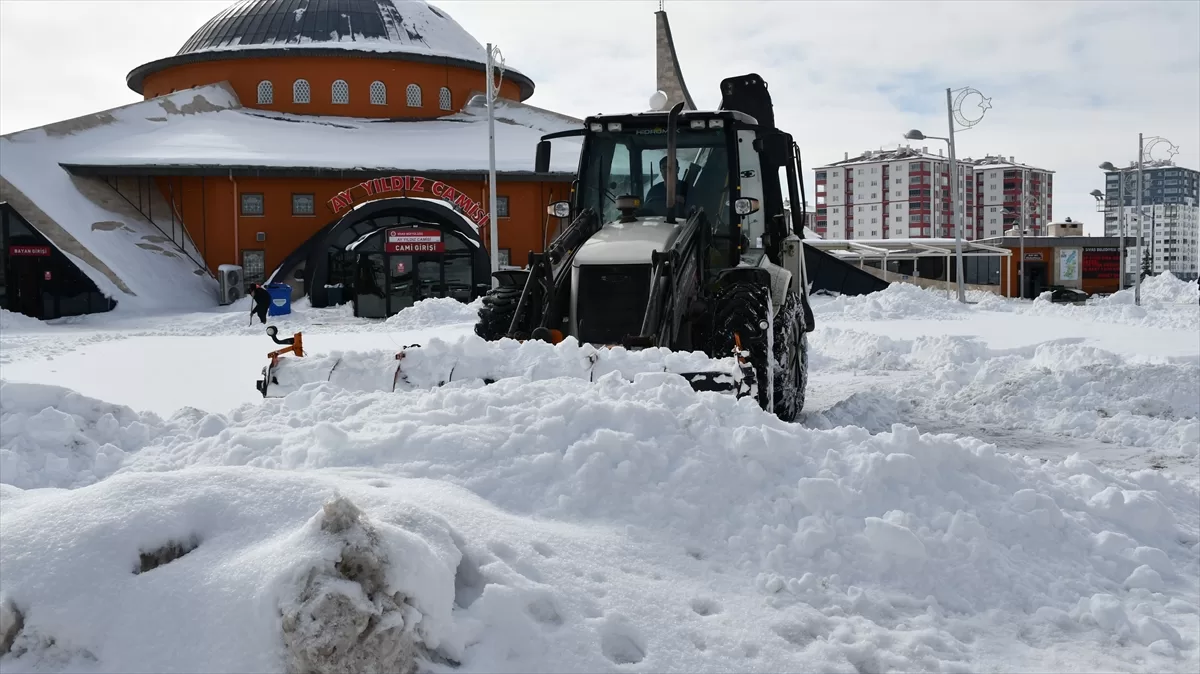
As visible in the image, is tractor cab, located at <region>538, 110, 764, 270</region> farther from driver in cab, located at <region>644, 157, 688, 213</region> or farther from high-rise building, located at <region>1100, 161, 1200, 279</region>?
high-rise building, located at <region>1100, 161, 1200, 279</region>

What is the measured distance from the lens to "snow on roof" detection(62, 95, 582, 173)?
35.4 m

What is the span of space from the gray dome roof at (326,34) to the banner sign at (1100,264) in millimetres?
34119

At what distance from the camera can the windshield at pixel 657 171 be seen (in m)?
10.1

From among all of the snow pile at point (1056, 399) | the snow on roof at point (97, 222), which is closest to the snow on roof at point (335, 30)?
the snow on roof at point (97, 222)

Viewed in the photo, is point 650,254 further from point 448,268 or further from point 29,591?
point 448,268

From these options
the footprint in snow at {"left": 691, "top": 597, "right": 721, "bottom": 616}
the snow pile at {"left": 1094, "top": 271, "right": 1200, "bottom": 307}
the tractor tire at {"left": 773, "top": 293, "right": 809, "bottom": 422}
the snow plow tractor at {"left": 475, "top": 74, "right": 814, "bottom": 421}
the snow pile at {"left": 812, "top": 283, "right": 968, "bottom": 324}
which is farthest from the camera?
the snow pile at {"left": 1094, "top": 271, "right": 1200, "bottom": 307}

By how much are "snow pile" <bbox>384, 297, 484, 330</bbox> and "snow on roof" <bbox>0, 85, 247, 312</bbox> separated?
35.4 ft

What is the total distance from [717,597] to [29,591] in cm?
268

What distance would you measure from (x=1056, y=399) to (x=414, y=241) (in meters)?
22.7

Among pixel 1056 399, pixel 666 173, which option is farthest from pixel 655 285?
pixel 1056 399

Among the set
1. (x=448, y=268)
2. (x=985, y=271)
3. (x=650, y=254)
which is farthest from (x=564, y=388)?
(x=985, y=271)

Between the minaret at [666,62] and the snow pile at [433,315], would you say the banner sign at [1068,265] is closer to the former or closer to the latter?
the minaret at [666,62]

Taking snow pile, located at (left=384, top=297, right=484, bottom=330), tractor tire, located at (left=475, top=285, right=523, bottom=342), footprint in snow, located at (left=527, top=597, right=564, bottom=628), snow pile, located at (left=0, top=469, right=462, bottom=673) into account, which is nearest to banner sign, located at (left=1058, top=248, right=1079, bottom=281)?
snow pile, located at (left=384, top=297, right=484, bottom=330)

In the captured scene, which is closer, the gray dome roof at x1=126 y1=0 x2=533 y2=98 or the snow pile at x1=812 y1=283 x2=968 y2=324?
the snow pile at x1=812 y1=283 x2=968 y2=324
